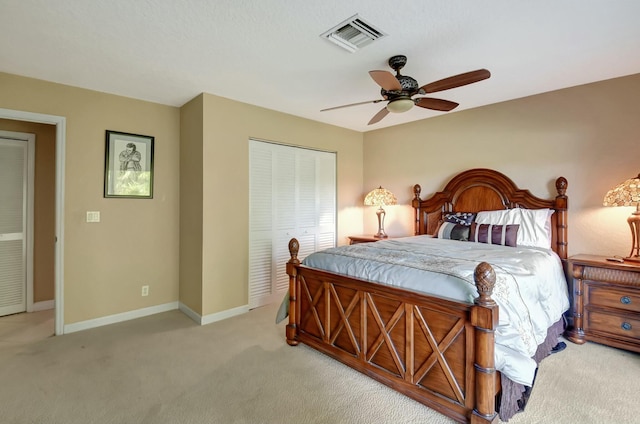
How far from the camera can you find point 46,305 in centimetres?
396

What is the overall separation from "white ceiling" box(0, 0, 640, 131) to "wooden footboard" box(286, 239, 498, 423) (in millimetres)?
1655

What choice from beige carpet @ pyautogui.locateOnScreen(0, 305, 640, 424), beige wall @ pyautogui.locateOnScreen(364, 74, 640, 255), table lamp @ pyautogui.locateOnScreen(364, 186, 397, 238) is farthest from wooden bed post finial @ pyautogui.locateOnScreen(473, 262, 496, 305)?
table lamp @ pyautogui.locateOnScreen(364, 186, 397, 238)

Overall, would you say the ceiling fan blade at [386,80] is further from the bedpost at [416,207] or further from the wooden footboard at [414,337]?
the bedpost at [416,207]

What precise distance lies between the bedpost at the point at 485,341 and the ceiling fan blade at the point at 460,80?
1.33 m

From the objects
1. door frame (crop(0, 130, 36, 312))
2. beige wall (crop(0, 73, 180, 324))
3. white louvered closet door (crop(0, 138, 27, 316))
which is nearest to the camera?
beige wall (crop(0, 73, 180, 324))

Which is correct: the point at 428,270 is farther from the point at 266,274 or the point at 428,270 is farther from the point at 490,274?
the point at 266,274

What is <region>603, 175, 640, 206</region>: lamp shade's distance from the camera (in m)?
2.73

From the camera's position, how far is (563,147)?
3.37 meters

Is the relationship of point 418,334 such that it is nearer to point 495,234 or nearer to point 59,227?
point 495,234

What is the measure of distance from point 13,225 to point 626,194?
633 centimetres

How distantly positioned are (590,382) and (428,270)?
1.48 metres

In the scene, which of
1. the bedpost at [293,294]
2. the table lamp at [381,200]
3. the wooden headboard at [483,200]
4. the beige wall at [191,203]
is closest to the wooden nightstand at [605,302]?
the wooden headboard at [483,200]

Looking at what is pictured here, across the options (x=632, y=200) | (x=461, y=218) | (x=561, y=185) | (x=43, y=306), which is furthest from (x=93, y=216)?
(x=632, y=200)

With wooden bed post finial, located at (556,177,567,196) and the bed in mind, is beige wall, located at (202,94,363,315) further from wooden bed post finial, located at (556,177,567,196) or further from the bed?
wooden bed post finial, located at (556,177,567,196)
